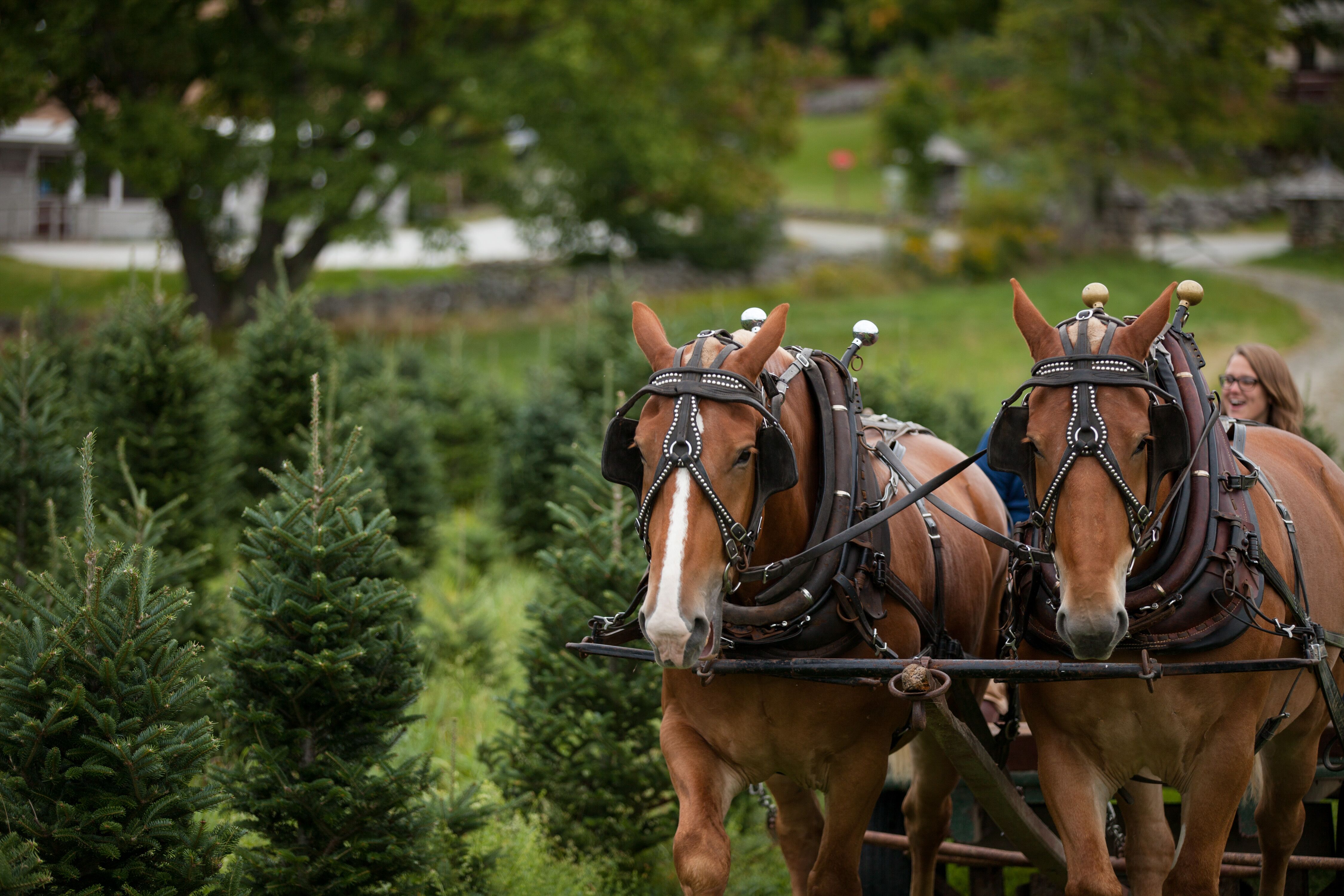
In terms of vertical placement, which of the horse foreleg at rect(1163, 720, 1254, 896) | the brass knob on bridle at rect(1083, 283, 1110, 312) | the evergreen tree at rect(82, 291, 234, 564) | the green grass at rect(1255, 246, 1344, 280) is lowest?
the horse foreleg at rect(1163, 720, 1254, 896)

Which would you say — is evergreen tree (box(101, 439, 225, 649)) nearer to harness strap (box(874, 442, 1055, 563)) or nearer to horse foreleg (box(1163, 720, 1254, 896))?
harness strap (box(874, 442, 1055, 563))

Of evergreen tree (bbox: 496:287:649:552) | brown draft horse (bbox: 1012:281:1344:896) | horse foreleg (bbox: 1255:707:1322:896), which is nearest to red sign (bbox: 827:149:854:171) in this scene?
evergreen tree (bbox: 496:287:649:552)

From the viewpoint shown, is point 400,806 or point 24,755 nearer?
point 24,755

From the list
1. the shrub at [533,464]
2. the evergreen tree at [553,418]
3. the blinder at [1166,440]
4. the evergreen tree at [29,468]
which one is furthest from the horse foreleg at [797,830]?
the shrub at [533,464]

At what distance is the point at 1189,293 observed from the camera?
374 cm

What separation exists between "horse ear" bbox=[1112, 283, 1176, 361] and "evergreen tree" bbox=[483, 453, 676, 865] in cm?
245

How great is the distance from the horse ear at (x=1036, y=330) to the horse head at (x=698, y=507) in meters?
0.73

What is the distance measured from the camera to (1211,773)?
3.51m

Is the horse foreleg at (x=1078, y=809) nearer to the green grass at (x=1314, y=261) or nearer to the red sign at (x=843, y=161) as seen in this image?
the green grass at (x=1314, y=261)

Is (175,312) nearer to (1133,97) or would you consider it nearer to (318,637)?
(318,637)

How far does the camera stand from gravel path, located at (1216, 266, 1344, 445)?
13805 millimetres

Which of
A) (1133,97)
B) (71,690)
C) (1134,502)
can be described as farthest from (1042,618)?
(1133,97)

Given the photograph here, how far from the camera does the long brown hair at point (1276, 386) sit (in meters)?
5.26

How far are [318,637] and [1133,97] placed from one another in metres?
24.3
